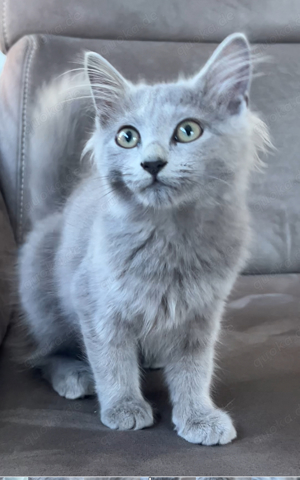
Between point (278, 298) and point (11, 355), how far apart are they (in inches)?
25.1

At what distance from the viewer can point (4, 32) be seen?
4.81 ft

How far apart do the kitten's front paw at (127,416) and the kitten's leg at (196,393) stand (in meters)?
0.05

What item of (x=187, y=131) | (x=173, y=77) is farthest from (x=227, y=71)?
(x=173, y=77)

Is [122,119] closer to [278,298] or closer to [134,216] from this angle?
[134,216]

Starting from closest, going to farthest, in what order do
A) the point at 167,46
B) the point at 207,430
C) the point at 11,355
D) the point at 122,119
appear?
the point at 207,430 → the point at 122,119 → the point at 11,355 → the point at 167,46

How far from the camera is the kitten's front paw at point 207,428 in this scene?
31.9 inches

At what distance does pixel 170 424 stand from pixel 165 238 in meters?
0.32

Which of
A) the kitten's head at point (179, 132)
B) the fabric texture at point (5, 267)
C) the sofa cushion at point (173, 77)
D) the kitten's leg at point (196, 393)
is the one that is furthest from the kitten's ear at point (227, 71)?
the fabric texture at point (5, 267)

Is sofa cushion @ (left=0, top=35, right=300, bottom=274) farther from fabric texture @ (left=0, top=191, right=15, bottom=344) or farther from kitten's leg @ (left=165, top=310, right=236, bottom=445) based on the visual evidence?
kitten's leg @ (left=165, top=310, right=236, bottom=445)

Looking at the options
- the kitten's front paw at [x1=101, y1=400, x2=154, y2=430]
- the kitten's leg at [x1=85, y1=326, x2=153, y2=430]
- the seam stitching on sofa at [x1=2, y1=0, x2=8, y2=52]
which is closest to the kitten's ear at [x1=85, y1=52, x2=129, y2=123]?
the kitten's leg at [x1=85, y1=326, x2=153, y2=430]

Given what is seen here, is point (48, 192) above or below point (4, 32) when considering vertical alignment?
below

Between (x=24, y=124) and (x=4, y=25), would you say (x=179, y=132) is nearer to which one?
(x=24, y=124)

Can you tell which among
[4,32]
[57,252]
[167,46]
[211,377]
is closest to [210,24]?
[167,46]

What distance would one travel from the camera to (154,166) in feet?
2.65
